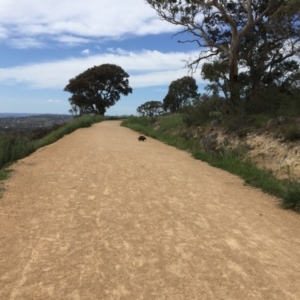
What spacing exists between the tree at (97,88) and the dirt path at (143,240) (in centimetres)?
4078

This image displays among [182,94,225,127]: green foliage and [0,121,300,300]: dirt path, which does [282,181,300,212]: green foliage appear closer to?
[0,121,300,300]: dirt path

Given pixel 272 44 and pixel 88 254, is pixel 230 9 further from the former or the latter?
pixel 88 254

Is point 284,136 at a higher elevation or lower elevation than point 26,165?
higher

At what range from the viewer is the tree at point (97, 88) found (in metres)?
46.9

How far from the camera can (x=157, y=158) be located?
400 inches

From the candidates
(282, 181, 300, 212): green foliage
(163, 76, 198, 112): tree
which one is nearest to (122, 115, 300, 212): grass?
(282, 181, 300, 212): green foliage

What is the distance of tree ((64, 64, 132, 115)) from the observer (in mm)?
46875

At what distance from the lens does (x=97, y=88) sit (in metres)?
47.4

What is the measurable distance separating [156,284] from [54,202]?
279 cm

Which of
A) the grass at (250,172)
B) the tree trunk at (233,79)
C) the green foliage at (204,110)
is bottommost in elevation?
the grass at (250,172)

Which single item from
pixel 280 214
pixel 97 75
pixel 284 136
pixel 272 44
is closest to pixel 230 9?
pixel 272 44

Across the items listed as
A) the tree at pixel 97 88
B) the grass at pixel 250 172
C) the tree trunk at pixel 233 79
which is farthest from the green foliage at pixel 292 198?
the tree at pixel 97 88

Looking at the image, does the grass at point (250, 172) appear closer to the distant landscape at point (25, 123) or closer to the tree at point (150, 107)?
the distant landscape at point (25, 123)

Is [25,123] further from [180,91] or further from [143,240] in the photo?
[143,240]
